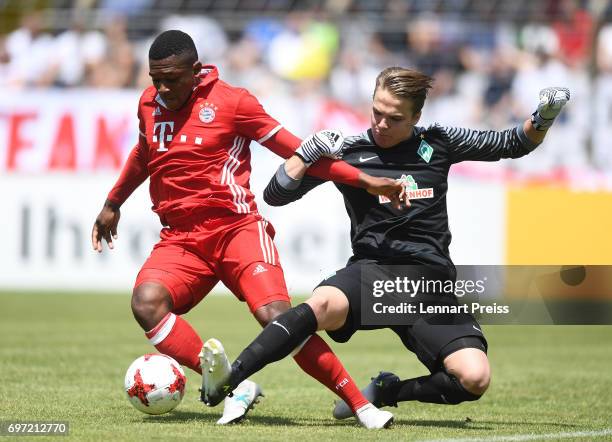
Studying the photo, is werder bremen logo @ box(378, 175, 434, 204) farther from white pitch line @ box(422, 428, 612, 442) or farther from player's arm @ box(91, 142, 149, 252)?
player's arm @ box(91, 142, 149, 252)

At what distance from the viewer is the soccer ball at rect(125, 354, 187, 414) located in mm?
6719

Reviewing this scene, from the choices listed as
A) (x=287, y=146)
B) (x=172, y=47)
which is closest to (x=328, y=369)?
(x=287, y=146)

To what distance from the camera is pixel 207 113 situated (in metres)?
7.07

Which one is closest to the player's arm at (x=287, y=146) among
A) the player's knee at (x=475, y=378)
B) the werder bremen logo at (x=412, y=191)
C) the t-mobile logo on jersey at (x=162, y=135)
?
the werder bremen logo at (x=412, y=191)

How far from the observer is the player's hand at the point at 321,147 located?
654cm

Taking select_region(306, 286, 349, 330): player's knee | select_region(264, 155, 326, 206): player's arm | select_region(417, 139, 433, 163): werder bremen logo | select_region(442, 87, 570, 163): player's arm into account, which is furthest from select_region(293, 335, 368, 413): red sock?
select_region(442, 87, 570, 163): player's arm

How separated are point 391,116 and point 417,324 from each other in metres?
1.17

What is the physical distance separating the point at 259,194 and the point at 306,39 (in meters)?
3.72

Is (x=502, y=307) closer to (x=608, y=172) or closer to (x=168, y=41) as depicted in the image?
(x=168, y=41)

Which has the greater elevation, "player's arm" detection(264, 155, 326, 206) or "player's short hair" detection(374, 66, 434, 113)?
"player's short hair" detection(374, 66, 434, 113)

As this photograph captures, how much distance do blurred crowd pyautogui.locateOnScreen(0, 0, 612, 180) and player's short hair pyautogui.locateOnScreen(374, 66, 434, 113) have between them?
10.7 metres

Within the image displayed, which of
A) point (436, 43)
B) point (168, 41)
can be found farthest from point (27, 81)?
point (168, 41)

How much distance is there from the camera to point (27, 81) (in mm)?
18500

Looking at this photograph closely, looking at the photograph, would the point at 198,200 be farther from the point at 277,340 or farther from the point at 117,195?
the point at 277,340
